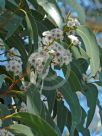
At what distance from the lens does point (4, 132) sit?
4.84 feet

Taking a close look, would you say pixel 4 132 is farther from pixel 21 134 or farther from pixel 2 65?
pixel 2 65

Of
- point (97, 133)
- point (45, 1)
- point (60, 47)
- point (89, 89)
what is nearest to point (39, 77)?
point (60, 47)

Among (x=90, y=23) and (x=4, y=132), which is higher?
(x=90, y=23)

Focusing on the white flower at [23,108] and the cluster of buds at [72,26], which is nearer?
the cluster of buds at [72,26]

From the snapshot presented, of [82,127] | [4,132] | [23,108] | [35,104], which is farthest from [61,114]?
[4,132]

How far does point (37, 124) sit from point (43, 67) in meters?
0.18

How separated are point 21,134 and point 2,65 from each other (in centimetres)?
36

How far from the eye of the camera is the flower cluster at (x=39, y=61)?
1.43 m

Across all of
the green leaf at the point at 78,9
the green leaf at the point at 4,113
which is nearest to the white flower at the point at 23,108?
the green leaf at the point at 4,113

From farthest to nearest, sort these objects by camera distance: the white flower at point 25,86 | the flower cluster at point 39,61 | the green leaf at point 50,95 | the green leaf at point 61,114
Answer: the green leaf at point 61,114 → the green leaf at point 50,95 → the white flower at point 25,86 → the flower cluster at point 39,61

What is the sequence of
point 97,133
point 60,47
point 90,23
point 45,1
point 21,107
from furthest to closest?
1. point 97,133
2. point 90,23
3. point 21,107
4. point 45,1
5. point 60,47

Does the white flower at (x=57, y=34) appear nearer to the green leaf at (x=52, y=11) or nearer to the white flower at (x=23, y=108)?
the green leaf at (x=52, y=11)

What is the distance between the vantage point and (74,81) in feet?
5.62

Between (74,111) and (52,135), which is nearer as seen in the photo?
(52,135)
